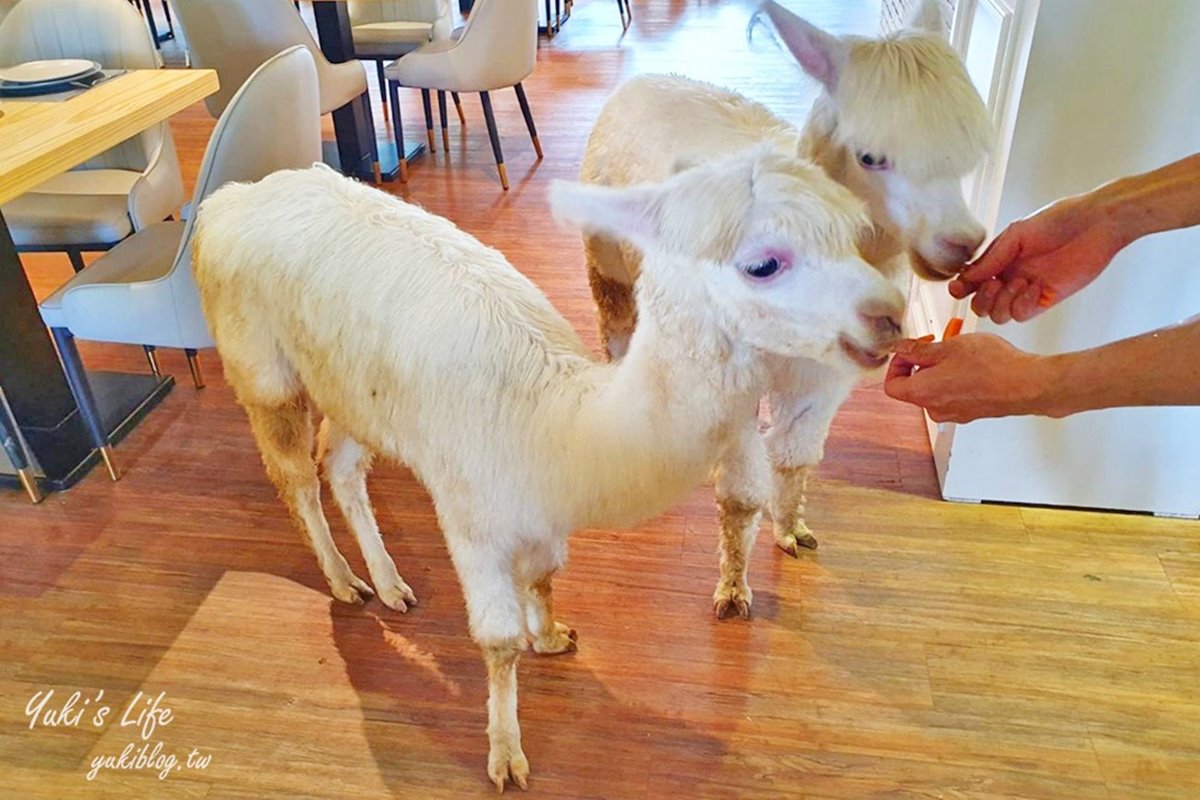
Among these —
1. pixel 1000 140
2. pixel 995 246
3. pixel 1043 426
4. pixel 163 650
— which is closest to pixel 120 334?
pixel 163 650

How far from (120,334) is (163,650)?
73 cm

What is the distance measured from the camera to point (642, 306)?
1.18 meters

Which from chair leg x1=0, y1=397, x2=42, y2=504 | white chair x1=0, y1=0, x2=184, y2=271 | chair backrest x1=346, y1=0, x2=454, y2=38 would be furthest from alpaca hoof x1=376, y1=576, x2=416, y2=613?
chair backrest x1=346, y1=0, x2=454, y2=38

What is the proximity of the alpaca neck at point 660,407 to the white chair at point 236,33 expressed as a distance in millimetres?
2500

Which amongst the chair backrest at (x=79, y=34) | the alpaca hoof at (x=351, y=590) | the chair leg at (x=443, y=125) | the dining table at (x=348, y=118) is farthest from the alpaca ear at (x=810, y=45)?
the chair leg at (x=443, y=125)

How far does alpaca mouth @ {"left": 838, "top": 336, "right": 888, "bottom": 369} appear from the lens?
1.04 metres

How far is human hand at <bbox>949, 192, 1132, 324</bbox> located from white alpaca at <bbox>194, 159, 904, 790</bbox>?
0.45 metres

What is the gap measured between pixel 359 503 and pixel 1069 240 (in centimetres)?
141

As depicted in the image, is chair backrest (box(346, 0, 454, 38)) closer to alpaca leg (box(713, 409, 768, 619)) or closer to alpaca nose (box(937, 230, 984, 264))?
alpaca leg (box(713, 409, 768, 619))

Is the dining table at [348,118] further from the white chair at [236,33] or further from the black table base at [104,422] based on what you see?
the black table base at [104,422]

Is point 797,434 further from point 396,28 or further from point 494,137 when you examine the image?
point 396,28

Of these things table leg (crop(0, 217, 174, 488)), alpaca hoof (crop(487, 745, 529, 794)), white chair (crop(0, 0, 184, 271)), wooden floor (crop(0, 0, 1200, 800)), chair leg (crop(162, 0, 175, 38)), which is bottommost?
wooden floor (crop(0, 0, 1200, 800))

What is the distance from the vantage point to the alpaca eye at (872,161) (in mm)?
1340

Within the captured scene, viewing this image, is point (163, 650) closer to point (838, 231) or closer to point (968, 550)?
point (838, 231)
